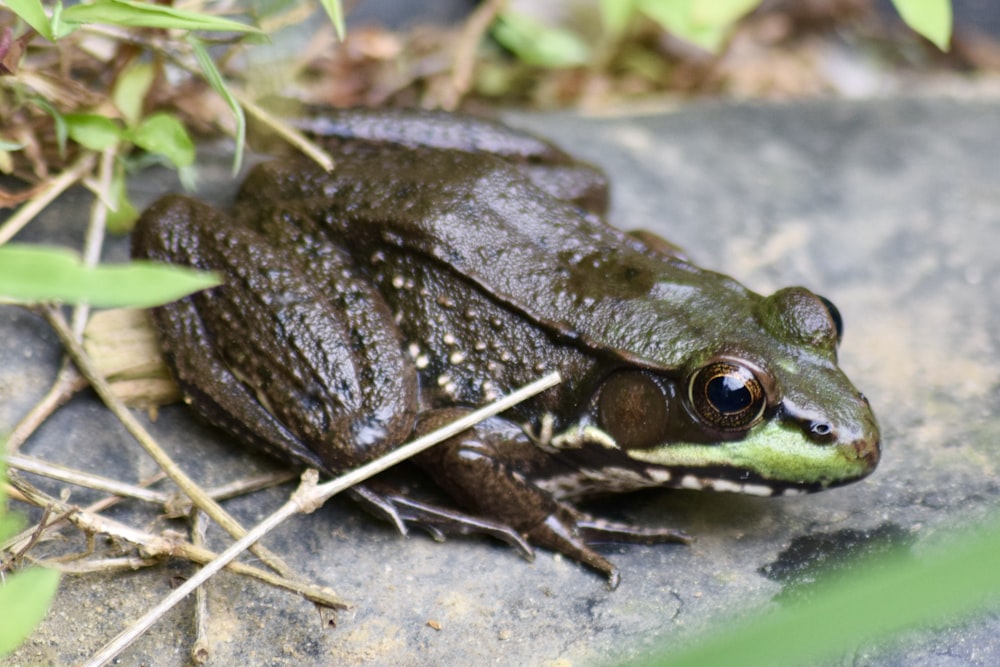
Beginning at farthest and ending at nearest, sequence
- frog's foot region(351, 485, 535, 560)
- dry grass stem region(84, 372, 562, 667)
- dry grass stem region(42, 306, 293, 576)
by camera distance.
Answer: frog's foot region(351, 485, 535, 560) → dry grass stem region(42, 306, 293, 576) → dry grass stem region(84, 372, 562, 667)

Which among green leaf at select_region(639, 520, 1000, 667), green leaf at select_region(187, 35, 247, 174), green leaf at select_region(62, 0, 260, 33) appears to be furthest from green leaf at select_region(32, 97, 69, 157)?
green leaf at select_region(639, 520, 1000, 667)

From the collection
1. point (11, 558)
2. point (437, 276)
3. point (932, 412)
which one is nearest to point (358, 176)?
point (437, 276)

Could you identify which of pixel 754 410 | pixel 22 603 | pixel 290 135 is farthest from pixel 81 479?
pixel 754 410

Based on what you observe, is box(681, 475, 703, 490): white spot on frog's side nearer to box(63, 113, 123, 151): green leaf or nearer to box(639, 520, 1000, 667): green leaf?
box(639, 520, 1000, 667): green leaf

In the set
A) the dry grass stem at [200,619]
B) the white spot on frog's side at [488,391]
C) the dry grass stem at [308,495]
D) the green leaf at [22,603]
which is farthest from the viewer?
the white spot on frog's side at [488,391]

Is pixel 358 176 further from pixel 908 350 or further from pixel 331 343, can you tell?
pixel 908 350

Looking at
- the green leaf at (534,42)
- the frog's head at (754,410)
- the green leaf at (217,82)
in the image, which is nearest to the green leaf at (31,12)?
the green leaf at (217,82)

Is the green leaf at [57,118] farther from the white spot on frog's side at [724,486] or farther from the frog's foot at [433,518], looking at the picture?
the white spot on frog's side at [724,486]
